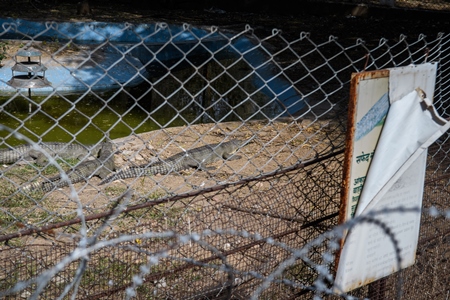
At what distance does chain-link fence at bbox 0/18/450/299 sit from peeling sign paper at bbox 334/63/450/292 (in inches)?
5.8

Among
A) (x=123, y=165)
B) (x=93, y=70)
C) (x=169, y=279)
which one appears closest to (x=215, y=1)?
(x=93, y=70)

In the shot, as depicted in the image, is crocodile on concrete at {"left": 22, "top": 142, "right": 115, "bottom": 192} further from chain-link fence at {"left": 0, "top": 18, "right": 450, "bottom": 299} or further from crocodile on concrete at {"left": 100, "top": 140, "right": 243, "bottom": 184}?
crocodile on concrete at {"left": 100, "top": 140, "right": 243, "bottom": 184}

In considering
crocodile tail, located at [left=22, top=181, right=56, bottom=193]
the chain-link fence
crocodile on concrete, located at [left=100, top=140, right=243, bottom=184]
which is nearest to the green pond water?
the chain-link fence

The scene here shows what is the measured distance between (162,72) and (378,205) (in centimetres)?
875

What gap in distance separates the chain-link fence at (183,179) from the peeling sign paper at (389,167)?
0.15 meters

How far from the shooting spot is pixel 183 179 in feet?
16.6

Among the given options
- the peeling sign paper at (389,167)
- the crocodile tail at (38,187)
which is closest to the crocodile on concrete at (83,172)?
the crocodile tail at (38,187)

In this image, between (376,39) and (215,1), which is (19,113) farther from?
(215,1)

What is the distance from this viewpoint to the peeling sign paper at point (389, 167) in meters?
2.01

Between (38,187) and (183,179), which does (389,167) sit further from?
(38,187)

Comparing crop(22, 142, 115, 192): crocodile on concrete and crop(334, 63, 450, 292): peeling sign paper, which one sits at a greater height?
crop(334, 63, 450, 292): peeling sign paper

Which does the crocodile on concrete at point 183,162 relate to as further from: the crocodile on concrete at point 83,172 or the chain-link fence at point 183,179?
the crocodile on concrete at point 83,172

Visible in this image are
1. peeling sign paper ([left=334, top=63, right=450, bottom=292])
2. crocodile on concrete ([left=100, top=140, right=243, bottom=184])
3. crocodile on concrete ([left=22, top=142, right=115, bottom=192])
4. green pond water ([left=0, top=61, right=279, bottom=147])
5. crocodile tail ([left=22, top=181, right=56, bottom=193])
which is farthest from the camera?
green pond water ([left=0, top=61, right=279, bottom=147])

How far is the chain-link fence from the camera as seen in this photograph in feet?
6.81
